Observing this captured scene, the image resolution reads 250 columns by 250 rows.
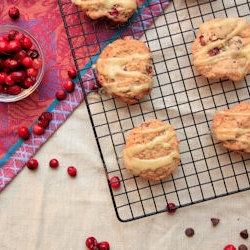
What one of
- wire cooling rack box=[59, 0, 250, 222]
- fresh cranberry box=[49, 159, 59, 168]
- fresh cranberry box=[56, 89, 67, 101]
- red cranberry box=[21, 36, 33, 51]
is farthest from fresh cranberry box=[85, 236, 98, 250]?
red cranberry box=[21, 36, 33, 51]

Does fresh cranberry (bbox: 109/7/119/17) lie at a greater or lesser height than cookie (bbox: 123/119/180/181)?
greater

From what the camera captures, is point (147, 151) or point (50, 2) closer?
point (147, 151)

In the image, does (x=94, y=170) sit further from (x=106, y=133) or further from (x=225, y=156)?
(x=225, y=156)

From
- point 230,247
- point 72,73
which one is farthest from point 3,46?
point 230,247

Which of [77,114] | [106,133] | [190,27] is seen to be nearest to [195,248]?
[106,133]

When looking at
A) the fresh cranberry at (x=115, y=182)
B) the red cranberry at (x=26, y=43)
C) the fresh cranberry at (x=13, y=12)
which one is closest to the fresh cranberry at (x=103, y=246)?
the fresh cranberry at (x=115, y=182)

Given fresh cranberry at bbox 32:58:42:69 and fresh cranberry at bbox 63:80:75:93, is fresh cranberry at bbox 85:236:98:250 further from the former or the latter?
fresh cranberry at bbox 32:58:42:69
